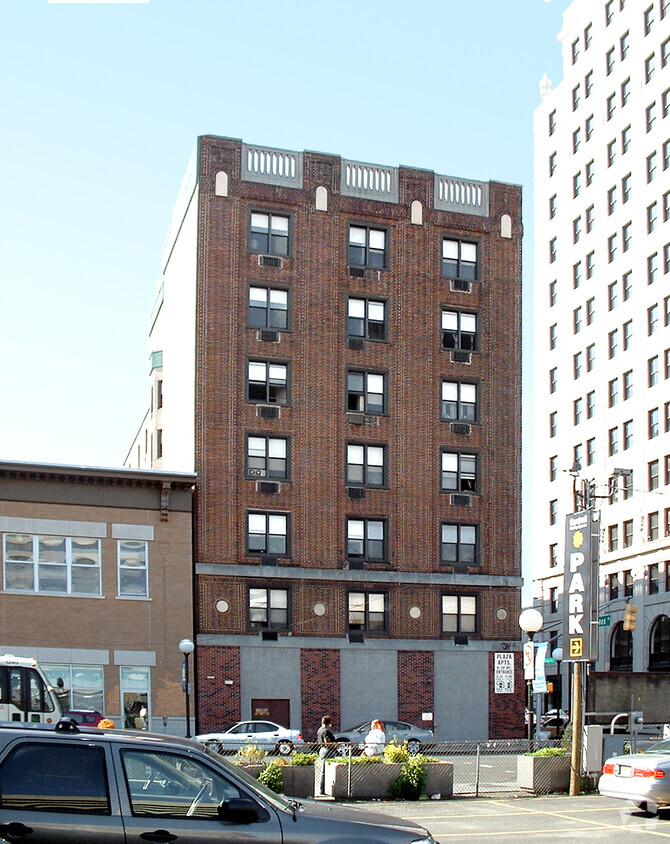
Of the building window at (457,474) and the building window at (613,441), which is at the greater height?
the building window at (613,441)

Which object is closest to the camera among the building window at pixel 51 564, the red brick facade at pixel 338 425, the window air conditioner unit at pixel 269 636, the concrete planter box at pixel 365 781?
the concrete planter box at pixel 365 781

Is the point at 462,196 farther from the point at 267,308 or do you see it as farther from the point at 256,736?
the point at 256,736

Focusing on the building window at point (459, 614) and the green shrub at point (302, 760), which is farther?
the building window at point (459, 614)

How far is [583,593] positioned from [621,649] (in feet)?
182

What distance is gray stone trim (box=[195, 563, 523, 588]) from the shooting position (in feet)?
153

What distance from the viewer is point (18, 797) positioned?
400 inches

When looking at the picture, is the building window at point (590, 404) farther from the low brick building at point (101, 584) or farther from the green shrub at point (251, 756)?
the green shrub at point (251, 756)

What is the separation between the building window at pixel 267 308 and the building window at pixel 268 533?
7774 millimetres

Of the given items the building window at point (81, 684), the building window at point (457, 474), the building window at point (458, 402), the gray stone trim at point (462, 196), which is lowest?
the building window at point (81, 684)

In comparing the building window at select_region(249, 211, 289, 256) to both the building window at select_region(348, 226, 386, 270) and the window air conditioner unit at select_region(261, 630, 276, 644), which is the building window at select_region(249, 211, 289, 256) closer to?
the building window at select_region(348, 226, 386, 270)

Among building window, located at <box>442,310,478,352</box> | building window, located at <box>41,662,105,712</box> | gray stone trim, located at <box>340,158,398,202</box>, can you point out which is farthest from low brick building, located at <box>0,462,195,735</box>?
gray stone trim, located at <box>340,158,398,202</box>

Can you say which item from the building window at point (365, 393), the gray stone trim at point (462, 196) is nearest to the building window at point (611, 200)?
the gray stone trim at point (462, 196)

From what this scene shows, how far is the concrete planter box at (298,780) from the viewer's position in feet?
81.6

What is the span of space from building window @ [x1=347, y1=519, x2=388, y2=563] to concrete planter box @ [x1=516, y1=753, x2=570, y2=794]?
889 inches
